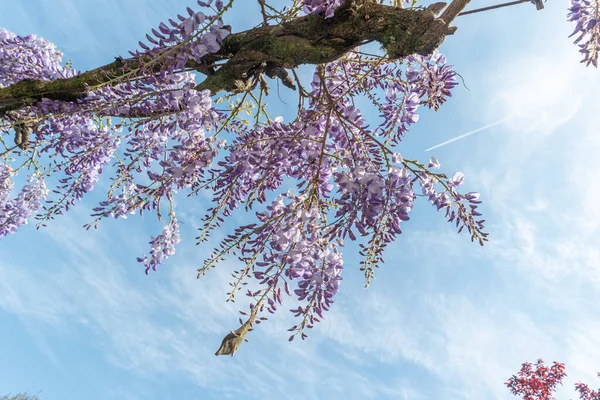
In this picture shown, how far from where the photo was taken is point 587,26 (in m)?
2.91

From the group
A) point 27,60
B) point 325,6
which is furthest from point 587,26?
point 27,60

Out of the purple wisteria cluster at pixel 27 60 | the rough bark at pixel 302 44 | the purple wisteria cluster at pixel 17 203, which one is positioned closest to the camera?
the rough bark at pixel 302 44

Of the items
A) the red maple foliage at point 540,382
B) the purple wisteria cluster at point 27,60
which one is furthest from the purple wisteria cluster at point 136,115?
the red maple foliage at point 540,382

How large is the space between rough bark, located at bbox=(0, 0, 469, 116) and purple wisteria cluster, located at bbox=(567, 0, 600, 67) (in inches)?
36.7

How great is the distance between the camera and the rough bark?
8.70 ft

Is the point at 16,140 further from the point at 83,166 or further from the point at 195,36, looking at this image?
the point at 195,36

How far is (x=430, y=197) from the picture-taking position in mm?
2998

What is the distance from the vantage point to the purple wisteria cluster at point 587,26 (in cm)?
289

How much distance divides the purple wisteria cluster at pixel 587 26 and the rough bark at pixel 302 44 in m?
0.93

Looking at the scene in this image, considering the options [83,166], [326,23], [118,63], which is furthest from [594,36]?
[83,166]

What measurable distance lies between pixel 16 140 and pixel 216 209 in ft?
7.92

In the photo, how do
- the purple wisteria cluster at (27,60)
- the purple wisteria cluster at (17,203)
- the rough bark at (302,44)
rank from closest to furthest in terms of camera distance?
the rough bark at (302,44) < the purple wisteria cluster at (27,60) < the purple wisteria cluster at (17,203)

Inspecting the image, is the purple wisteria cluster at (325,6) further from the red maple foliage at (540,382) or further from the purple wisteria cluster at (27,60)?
the red maple foliage at (540,382)

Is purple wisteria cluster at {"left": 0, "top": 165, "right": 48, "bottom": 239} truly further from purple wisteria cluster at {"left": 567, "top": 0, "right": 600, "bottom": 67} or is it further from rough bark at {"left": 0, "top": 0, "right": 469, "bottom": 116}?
purple wisteria cluster at {"left": 567, "top": 0, "right": 600, "bottom": 67}
